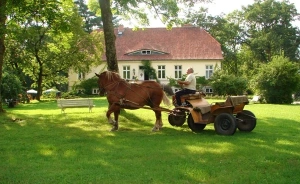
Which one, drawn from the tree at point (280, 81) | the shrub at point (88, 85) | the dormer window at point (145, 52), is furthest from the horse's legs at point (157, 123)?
the dormer window at point (145, 52)

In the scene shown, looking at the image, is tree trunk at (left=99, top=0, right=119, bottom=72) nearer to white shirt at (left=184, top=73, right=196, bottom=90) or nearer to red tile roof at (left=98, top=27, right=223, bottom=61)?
white shirt at (left=184, top=73, right=196, bottom=90)

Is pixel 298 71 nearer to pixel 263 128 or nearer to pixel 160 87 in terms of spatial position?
pixel 263 128

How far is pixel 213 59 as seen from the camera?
4762 cm

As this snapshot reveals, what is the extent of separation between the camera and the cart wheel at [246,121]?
39.3ft

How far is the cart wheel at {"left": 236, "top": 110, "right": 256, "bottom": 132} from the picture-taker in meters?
12.0

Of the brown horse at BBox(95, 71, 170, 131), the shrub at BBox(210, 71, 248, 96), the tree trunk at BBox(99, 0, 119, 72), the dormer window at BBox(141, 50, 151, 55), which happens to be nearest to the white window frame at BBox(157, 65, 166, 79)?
the dormer window at BBox(141, 50, 151, 55)

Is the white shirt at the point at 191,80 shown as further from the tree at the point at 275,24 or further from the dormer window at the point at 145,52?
the tree at the point at 275,24

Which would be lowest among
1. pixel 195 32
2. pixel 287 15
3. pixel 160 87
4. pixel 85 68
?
pixel 160 87

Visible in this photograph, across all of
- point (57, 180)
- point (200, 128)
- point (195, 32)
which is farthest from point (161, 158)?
→ point (195, 32)

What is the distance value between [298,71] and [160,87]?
22.6m

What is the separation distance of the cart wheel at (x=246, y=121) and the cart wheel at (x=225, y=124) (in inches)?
39.6

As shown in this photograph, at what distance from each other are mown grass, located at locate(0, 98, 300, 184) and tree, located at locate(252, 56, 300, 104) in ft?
58.9

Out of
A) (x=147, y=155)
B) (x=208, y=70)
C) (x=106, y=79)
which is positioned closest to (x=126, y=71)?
(x=208, y=70)

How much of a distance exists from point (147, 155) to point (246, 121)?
5125 millimetres
